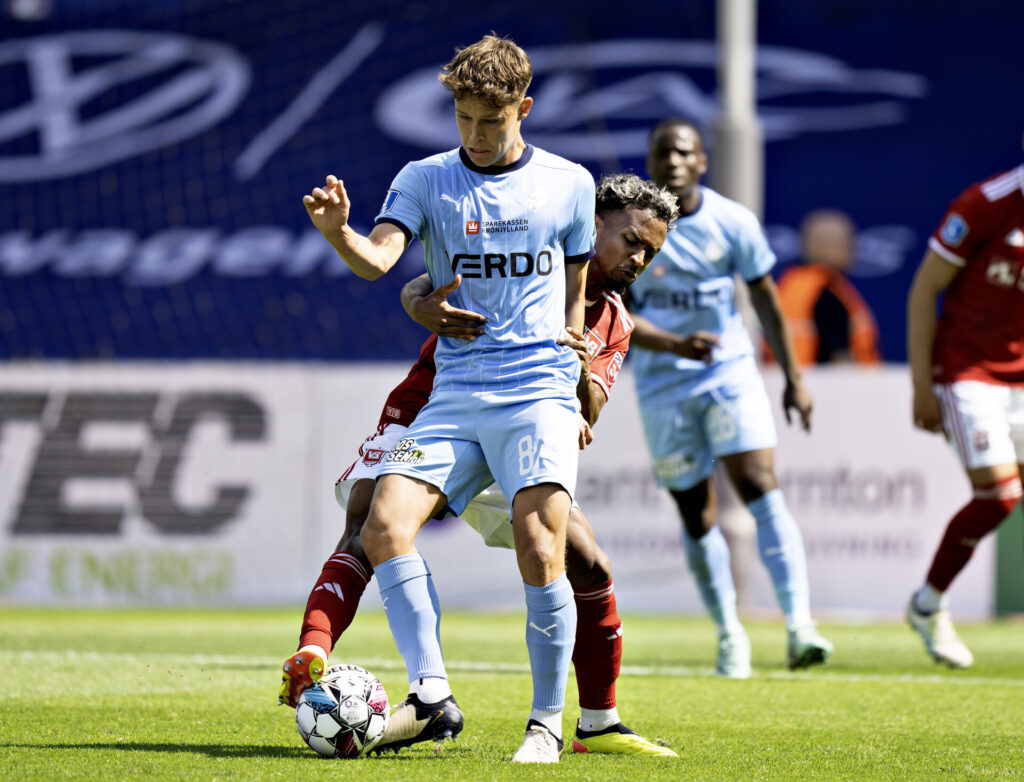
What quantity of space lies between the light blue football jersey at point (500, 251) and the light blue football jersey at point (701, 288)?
8.60 ft

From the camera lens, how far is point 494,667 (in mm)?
6629

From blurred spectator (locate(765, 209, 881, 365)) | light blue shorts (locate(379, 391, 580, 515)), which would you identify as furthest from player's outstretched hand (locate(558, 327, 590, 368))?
blurred spectator (locate(765, 209, 881, 365))

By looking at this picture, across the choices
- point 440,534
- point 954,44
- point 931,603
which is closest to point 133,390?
point 440,534

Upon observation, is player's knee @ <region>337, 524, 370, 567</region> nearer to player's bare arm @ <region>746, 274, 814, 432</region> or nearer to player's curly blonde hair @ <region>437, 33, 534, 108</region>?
player's curly blonde hair @ <region>437, 33, 534, 108</region>

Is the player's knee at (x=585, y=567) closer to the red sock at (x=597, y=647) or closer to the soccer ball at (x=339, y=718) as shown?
the red sock at (x=597, y=647)

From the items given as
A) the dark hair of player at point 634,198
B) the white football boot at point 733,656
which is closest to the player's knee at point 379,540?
the dark hair of player at point 634,198

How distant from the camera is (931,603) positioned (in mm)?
6684

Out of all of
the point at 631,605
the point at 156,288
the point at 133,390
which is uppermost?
the point at 156,288

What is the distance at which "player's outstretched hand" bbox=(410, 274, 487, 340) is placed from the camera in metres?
4.04

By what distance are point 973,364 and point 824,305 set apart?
16.9 ft

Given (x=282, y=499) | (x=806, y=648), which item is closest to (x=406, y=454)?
(x=806, y=648)

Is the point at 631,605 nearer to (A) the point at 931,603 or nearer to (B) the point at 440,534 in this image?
(B) the point at 440,534

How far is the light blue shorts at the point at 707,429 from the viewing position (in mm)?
6711

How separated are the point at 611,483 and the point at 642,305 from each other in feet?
11.0
